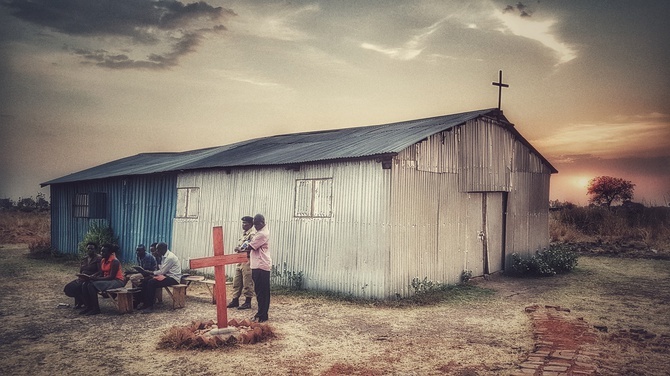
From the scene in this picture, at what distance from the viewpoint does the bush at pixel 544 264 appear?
1431 centimetres

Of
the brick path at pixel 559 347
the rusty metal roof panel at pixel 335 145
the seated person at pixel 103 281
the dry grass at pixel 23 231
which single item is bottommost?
the dry grass at pixel 23 231

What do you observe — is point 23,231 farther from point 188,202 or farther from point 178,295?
point 178,295

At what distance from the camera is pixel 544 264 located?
14266 millimetres

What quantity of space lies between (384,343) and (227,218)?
7.86 metres

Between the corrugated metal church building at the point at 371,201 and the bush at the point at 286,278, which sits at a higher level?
the corrugated metal church building at the point at 371,201

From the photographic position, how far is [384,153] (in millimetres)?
9984

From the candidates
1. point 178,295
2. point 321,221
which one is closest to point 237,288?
point 178,295

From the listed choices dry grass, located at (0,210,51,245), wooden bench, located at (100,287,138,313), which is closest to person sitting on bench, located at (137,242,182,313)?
wooden bench, located at (100,287,138,313)

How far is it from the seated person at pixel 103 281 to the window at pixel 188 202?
17.1 ft

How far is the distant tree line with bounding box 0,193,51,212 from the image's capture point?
4231 cm

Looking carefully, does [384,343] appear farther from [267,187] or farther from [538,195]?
[538,195]

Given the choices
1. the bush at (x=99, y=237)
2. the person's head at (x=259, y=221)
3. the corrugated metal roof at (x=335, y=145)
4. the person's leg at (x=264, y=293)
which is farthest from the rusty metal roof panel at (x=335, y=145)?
the person's leg at (x=264, y=293)

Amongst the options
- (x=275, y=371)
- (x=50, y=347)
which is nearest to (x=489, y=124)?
(x=275, y=371)

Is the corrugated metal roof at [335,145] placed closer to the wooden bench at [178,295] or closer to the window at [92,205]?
the window at [92,205]
